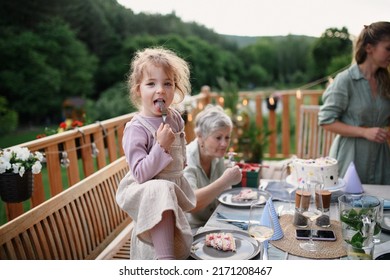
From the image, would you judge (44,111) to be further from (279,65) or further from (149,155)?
(149,155)

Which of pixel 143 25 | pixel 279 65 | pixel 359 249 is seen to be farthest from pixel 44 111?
pixel 359 249

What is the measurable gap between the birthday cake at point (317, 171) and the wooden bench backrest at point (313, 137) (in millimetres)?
1219

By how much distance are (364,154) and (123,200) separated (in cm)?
132

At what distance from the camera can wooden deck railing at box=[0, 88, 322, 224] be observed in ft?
5.53

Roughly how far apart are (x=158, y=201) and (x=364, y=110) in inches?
48.8

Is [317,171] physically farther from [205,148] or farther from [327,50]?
[327,50]

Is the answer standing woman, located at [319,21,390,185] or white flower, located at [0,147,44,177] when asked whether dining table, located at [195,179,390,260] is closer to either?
standing woman, located at [319,21,390,185]

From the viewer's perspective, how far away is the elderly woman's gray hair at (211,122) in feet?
5.14

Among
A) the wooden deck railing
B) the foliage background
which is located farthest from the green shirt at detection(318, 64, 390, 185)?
the foliage background

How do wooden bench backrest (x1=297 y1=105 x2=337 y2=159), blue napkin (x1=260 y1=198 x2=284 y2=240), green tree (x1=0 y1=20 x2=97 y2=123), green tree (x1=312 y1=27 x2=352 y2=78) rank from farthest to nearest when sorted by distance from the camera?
1. green tree (x1=0 y1=20 x2=97 y2=123)
2. green tree (x1=312 y1=27 x2=352 y2=78)
3. wooden bench backrest (x1=297 y1=105 x2=337 y2=159)
4. blue napkin (x1=260 y1=198 x2=284 y2=240)

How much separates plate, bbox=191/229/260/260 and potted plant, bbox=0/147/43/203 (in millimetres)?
660

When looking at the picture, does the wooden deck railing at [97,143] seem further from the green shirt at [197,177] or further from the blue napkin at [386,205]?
the blue napkin at [386,205]

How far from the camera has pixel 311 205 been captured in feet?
3.91

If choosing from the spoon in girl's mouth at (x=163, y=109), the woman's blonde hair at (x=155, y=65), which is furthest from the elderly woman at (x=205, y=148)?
the spoon in girl's mouth at (x=163, y=109)
